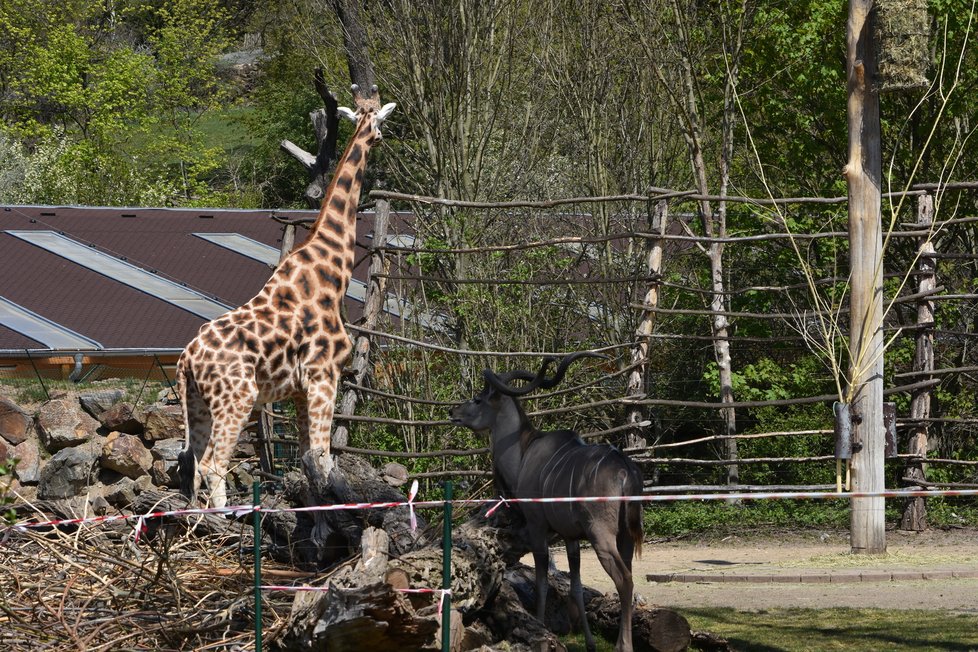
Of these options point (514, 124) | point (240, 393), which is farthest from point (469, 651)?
point (514, 124)

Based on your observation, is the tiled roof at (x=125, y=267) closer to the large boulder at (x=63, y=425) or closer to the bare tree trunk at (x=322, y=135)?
the bare tree trunk at (x=322, y=135)

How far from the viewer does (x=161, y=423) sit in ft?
44.0

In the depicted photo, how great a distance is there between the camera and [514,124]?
1664 centimetres

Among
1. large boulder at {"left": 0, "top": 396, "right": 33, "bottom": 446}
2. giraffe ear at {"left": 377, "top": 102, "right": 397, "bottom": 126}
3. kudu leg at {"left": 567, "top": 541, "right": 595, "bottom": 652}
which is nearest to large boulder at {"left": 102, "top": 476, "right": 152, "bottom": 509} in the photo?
large boulder at {"left": 0, "top": 396, "right": 33, "bottom": 446}

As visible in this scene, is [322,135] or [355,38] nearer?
[355,38]

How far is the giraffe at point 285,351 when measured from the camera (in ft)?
26.2

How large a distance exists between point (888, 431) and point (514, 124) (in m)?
7.83

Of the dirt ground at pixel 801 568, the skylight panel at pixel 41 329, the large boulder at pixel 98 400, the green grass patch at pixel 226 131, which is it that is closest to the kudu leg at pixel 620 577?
the dirt ground at pixel 801 568

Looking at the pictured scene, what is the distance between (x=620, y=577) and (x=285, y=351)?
2747 mm

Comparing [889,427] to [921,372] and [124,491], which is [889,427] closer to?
[921,372]

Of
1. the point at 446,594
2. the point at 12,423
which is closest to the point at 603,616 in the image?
the point at 446,594

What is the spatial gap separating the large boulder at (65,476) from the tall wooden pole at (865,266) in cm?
707

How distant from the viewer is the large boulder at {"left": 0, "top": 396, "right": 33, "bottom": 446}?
1355 cm

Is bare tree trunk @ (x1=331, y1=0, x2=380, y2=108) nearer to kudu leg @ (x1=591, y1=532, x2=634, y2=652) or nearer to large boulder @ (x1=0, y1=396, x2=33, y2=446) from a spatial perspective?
large boulder @ (x1=0, y1=396, x2=33, y2=446)
